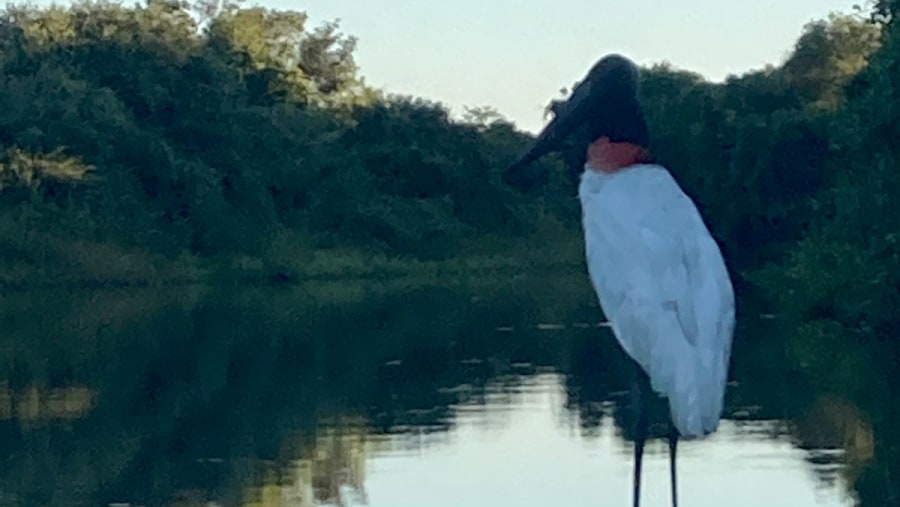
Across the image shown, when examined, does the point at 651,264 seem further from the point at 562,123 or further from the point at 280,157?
the point at 280,157

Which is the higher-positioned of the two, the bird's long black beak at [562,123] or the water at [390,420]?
the bird's long black beak at [562,123]

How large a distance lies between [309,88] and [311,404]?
102 ft

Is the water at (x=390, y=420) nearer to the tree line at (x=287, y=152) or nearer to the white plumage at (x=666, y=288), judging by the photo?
the white plumage at (x=666, y=288)

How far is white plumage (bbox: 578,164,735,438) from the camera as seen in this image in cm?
629

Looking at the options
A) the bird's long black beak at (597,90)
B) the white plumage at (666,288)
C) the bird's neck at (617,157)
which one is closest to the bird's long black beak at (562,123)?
the bird's long black beak at (597,90)

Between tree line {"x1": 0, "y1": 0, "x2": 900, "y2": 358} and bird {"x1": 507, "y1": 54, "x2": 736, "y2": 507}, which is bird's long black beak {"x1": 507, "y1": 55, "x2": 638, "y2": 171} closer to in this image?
bird {"x1": 507, "y1": 54, "x2": 736, "y2": 507}

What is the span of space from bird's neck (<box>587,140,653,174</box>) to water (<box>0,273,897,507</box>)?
403cm

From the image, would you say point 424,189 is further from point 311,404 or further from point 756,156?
point 311,404

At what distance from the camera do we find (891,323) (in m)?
23.0

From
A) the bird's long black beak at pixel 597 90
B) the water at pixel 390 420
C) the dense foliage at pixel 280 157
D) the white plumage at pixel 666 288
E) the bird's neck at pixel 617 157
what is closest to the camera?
the white plumage at pixel 666 288

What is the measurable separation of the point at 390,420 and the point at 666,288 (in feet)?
32.2

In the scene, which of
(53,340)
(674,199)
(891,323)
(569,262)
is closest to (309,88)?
(569,262)

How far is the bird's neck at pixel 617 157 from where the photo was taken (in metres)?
6.88

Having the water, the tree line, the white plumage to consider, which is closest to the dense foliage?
the tree line
